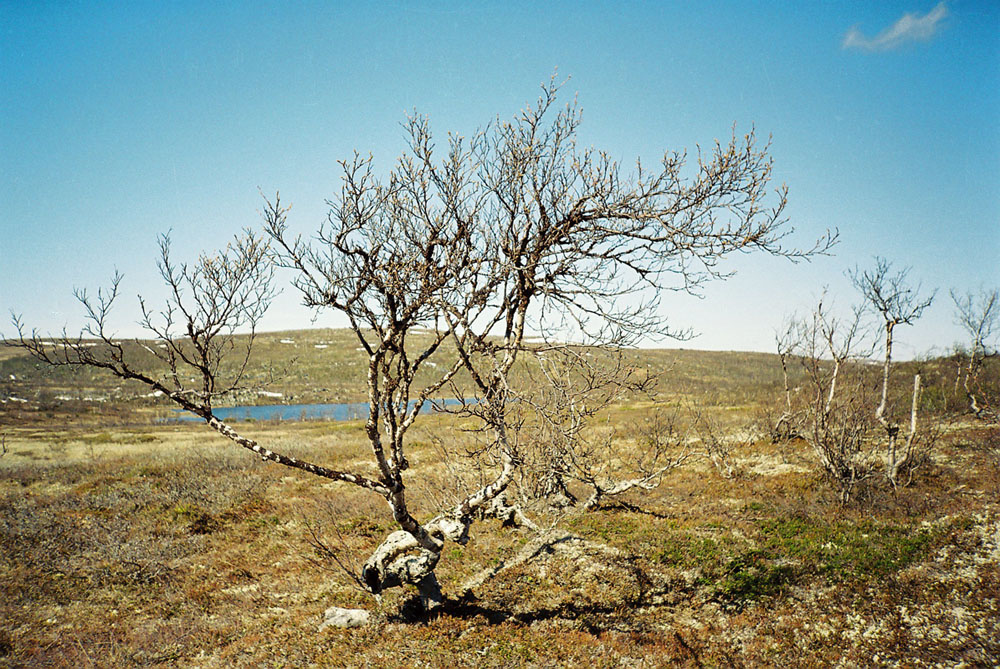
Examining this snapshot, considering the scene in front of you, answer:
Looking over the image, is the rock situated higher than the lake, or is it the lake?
the rock

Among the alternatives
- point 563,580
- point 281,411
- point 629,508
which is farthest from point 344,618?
point 281,411

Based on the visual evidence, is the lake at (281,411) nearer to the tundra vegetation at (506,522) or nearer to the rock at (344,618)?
the tundra vegetation at (506,522)

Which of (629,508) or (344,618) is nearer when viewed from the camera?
(344,618)

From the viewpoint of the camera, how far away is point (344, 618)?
880cm

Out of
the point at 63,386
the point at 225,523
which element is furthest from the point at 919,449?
the point at 63,386

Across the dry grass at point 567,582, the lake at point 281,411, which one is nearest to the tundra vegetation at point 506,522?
the dry grass at point 567,582

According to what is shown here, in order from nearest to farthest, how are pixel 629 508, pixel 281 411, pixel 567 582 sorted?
pixel 567 582 → pixel 629 508 → pixel 281 411

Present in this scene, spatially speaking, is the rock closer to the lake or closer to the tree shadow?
the tree shadow

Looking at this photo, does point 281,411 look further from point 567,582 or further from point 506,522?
point 567,582

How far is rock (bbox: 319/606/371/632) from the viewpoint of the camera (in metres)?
8.68

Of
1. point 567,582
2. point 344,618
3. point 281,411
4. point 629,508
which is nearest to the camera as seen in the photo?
point 344,618

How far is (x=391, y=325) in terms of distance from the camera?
6.09 m

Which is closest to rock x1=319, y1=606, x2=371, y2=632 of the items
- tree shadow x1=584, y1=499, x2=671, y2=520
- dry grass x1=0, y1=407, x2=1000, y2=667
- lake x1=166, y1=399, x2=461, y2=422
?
dry grass x1=0, y1=407, x2=1000, y2=667

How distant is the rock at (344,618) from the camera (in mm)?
8680
